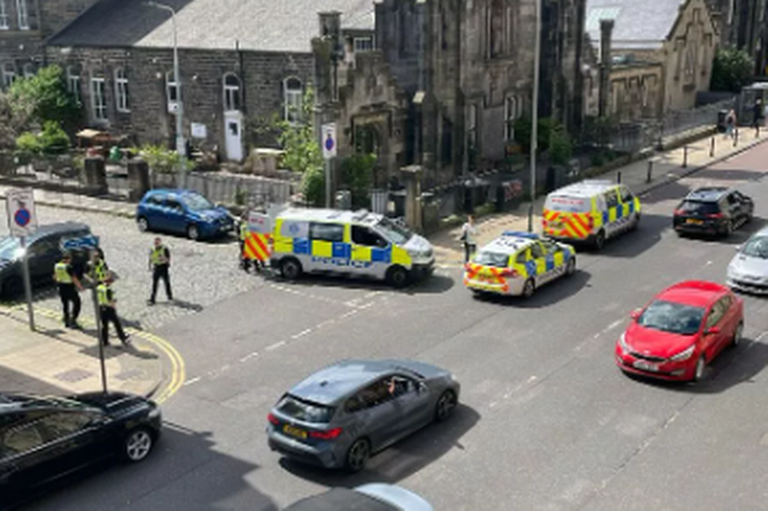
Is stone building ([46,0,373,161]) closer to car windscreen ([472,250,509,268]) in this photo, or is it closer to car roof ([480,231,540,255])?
car roof ([480,231,540,255])

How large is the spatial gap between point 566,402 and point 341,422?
16.0 feet

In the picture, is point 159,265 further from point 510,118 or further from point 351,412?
point 510,118

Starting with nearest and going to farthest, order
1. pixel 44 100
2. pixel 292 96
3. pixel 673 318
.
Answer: pixel 673 318, pixel 292 96, pixel 44 100

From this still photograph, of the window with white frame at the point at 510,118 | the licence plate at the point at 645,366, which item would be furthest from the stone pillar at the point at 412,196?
the window with white frame at the point at 510,118

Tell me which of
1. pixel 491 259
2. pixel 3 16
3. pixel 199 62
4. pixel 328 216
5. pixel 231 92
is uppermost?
pixel 3 16

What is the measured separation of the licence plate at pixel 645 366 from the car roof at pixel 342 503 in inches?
329

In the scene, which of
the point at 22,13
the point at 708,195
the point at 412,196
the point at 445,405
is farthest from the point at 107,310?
the point at 22,13

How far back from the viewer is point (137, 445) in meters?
13.8

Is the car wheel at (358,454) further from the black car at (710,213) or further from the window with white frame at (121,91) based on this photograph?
the window with white frame at (121,91)

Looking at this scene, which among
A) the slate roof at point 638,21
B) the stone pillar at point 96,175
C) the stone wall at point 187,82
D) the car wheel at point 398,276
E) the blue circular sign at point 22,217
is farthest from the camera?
the slate roof at point 638,21

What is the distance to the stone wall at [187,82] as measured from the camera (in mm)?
39669

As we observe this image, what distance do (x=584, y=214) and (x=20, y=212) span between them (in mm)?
15911

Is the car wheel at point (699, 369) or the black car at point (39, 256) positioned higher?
the black car at point (39, 256)

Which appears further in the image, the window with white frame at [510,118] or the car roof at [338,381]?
Result: the window with white frame at [510,118]
